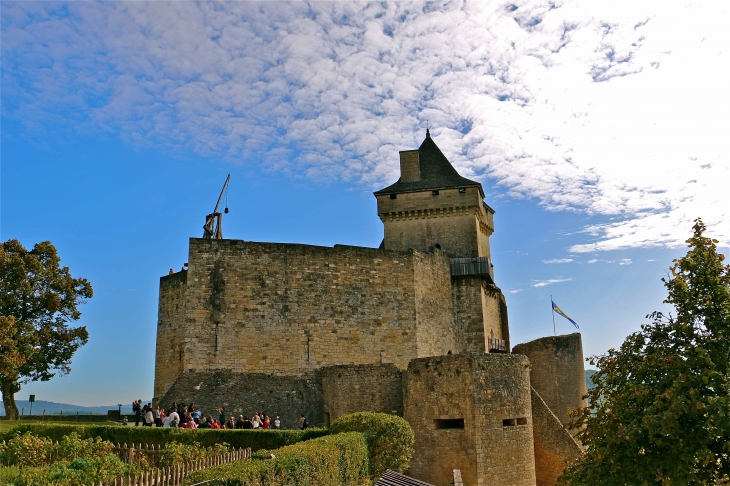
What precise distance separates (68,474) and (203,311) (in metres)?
11.8

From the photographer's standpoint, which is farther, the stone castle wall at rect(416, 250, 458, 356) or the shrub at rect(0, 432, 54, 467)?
the stone castle wall at rect(416, 250, 458, 356)

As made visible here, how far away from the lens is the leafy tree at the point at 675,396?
10.5 metres

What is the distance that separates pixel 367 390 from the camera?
21.3 m

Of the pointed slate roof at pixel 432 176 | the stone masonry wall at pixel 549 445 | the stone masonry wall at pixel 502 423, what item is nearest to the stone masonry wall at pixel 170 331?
the stone masonry wall at pixel 502 423

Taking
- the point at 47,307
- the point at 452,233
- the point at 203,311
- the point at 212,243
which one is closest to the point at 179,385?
the point at 203,311

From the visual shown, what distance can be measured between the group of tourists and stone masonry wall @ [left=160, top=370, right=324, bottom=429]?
33cm

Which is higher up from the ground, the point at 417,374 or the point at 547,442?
the point at 417,374

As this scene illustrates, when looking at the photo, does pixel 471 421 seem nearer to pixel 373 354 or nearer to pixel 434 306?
pixel 373 354

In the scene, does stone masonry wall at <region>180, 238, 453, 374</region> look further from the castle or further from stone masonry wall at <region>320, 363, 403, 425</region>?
stone masonry wall at <region>320, 363, 403, 425</region>

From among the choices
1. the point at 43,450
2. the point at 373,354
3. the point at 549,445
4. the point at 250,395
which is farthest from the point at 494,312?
the point at 43,450

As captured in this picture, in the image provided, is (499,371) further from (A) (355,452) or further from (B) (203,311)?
(B) (203,311)

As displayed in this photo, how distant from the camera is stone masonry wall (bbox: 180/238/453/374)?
76.5 ft

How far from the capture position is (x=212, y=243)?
24.0 metres

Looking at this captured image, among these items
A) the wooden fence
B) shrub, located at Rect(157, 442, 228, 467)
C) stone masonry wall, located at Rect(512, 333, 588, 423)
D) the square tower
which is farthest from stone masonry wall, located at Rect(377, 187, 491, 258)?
the wooden fence
